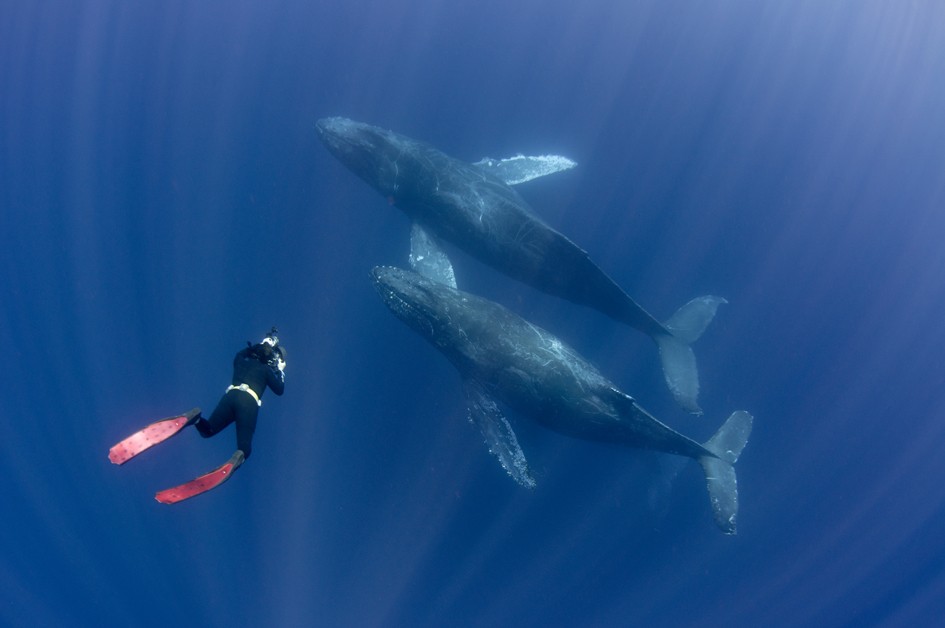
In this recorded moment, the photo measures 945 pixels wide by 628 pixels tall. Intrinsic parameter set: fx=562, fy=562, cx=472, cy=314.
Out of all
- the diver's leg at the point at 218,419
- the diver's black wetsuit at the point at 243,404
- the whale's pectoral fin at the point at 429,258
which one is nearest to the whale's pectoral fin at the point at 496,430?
the whale's pectoral fin at the point at 429,258

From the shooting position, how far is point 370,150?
16922 millimetres

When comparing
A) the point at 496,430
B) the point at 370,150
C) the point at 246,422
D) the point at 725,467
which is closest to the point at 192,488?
the point at 246,422

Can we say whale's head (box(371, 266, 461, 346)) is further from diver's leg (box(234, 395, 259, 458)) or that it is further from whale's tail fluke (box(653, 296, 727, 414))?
whale's tail fluke (box(653, 296, 727, 414))

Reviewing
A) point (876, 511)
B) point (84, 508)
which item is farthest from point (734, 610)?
point (84, 508)

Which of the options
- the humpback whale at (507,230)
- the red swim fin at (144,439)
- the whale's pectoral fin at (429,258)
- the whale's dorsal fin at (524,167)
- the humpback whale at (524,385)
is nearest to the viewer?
the red swim fin at (144,439)

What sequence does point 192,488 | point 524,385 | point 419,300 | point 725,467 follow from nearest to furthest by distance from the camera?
1. point 192,488
2. point 524,385
3. point 419,300
4. point 725,467

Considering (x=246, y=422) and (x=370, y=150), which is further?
(x=370, y=150)

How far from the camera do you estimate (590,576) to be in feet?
50.9

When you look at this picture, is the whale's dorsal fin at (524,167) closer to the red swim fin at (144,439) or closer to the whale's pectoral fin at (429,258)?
the whale's pectoral fin at (429,258)

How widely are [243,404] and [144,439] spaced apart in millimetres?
1459

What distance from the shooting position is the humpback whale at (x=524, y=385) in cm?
1292

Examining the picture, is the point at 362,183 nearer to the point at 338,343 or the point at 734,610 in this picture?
the point at 338,343

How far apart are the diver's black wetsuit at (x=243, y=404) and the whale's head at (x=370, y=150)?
820 cm

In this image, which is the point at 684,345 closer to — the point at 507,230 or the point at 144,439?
the point at 507,230
